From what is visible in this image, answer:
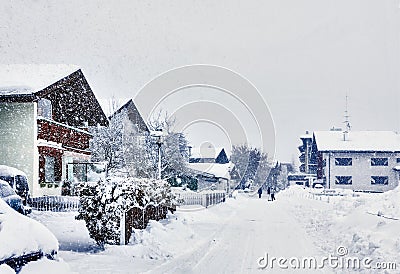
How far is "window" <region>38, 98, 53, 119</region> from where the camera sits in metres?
25.5

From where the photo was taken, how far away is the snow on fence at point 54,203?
71.5 feet

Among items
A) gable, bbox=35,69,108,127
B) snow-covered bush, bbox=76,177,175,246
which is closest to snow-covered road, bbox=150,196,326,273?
snow-covered bush, bbox=76,177,175,246

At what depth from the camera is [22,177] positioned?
22.2 m

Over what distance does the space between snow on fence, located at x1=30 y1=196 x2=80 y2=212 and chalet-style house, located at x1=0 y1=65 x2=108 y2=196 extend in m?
1.14

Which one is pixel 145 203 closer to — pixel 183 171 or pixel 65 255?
pixel 65 255

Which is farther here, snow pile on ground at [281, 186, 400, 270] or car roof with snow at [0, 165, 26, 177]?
car roof with snow at [0, 165, 26, 177]

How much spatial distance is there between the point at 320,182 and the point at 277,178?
31389 mm

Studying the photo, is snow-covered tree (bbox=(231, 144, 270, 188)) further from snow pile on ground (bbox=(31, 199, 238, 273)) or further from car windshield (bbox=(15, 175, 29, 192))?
snow pile on ground (bbox=(31, 199, 238, 273))

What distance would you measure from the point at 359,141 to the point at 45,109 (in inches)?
1896

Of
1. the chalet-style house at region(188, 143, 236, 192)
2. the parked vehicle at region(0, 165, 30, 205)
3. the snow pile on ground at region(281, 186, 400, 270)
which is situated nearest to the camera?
the snow pile on ground at region(281, 186, 400, 270)

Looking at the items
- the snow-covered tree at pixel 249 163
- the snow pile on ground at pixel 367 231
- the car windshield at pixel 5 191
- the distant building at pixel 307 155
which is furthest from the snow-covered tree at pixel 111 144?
the snow-covered tree at pixel 249 163

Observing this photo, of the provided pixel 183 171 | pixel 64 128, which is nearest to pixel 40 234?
pixel 64 128

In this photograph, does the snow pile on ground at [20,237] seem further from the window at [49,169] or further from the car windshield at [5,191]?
the window at [49,169]

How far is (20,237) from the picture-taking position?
19.8 feet
